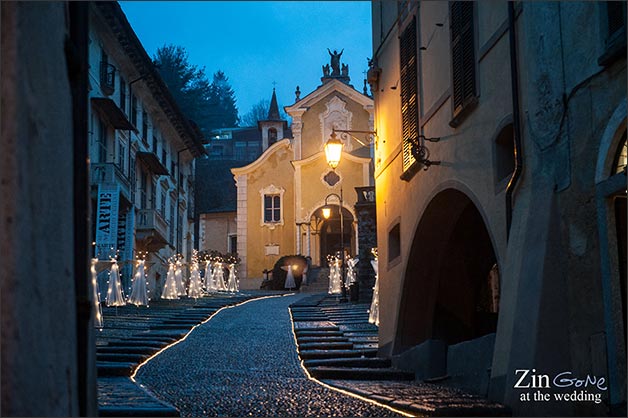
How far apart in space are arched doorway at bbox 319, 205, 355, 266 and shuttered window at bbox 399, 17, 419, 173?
3872cm

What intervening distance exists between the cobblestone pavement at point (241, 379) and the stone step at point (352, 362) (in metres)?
0.28

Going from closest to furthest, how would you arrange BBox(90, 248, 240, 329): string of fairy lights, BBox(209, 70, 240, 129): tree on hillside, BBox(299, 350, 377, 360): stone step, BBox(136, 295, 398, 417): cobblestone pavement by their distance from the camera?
BBox(136, 295, 398, 417): cobblestone pavement → BBox(299, 350, 377, 360): stone step → BBox(90, 248, 240, 329): string of fairy lights → BBox(209, 70, 240, 129): tree on hillside

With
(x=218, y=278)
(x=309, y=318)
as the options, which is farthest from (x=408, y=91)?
(x=218, y=278)

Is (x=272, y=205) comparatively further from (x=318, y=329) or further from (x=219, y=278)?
(x=318, y=329)

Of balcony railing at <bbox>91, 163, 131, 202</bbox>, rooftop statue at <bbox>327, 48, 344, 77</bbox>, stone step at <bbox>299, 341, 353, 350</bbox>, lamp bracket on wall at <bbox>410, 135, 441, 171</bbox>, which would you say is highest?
rooftop statue at <bbox>327, 48, 344, 77</bbox>

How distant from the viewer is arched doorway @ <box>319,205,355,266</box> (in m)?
53.9

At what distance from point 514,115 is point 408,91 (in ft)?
17.4

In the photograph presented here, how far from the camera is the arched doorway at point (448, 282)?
13.7 meters

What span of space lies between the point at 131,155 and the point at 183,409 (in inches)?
1072

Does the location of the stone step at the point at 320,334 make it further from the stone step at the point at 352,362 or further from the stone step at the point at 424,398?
the stone step at the point at 424,398

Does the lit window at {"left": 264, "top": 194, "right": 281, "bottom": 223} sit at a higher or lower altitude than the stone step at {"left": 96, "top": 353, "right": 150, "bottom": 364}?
higher

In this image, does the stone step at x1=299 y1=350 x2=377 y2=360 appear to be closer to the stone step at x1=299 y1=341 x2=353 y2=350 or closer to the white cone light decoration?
the stone step at x1=299 y1=341 x2=353 y2=350

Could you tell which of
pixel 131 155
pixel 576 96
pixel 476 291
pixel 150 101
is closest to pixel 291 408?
pixel 576 96

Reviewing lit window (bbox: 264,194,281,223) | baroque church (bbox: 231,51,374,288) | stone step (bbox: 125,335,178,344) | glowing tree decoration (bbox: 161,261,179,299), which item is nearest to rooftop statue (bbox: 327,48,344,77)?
baroque church (bbox: 231,51,374,288)
